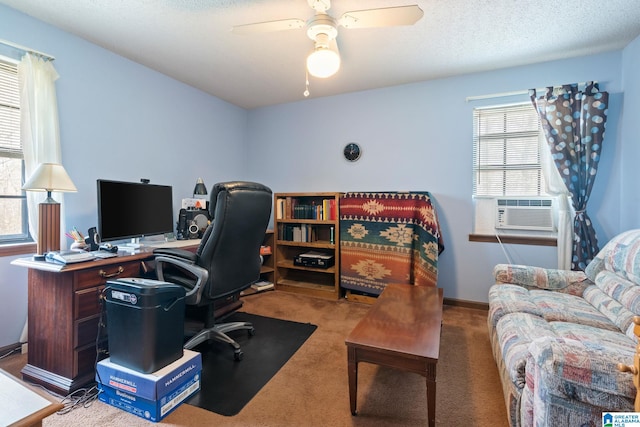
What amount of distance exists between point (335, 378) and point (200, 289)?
→ 3.37 feet

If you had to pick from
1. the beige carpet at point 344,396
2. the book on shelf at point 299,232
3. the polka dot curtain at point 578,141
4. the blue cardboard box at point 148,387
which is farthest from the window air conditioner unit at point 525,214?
the blue cardboard box at point 148,387

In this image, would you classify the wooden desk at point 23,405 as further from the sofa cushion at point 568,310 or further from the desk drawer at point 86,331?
the sofa cushion at point 568,310

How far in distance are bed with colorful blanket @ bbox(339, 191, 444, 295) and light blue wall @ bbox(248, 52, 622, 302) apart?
0.32m

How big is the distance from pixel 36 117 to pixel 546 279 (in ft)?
13.2

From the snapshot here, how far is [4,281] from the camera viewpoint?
6.74 feet

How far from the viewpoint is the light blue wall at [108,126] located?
7.02ft

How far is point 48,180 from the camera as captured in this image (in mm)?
1874

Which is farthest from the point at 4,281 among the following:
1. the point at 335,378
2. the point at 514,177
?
the point at 514,177

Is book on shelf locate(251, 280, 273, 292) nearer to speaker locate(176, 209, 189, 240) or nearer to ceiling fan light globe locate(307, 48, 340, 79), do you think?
speaker locate(176, 209, 189, 240)

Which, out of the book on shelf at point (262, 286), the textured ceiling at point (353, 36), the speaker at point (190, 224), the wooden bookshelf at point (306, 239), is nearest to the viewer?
the textured ceiling at point (353, 36)

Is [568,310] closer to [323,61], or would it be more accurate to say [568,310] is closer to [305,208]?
[323,61]

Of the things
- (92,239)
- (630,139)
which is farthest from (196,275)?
(630,139)

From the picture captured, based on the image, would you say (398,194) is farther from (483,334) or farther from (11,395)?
(11,395)

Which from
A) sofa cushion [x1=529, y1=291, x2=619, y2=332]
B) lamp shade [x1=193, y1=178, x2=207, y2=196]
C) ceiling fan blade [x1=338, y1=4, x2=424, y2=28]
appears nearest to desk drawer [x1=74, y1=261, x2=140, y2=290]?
lamp shade [x1=193, y1=178, x2=207, y2=196]
